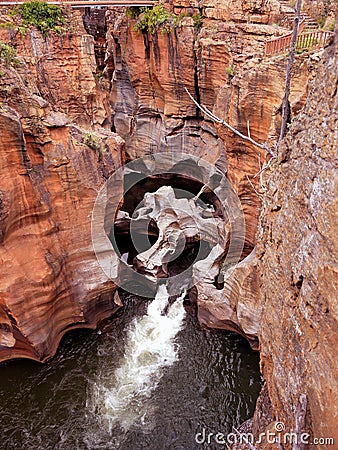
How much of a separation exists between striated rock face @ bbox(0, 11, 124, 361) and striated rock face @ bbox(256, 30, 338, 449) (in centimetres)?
670

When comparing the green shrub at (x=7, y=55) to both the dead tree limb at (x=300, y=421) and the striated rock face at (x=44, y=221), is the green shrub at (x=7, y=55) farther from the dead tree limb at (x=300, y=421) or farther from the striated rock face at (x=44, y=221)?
the dead tree limb at (x=300, y=421)

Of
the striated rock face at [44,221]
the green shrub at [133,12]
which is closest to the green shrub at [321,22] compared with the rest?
the striated rock face at [44,221]

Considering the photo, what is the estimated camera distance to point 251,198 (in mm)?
11422

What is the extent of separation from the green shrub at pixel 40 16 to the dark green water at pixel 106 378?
12465mm

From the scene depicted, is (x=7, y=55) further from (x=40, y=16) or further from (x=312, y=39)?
(x=312, y=39)

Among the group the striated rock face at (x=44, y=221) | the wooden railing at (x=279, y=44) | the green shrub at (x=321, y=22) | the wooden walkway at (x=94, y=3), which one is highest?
the wooden walkway at (x=94, y=3)

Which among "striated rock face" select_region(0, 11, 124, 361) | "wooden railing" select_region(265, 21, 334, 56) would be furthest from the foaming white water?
"wooden railing" select_region(265, 21, 334, 56)

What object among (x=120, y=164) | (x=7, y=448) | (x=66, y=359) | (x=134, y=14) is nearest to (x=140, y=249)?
(x=120, y=164)

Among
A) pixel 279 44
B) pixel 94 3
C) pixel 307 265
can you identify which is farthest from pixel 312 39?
pixel 94 3

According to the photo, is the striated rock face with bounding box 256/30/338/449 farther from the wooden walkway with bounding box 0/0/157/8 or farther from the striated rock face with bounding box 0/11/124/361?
the wooden walkway with bounding box 0/0/157/8

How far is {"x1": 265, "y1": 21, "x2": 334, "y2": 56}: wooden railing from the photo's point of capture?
350 inches

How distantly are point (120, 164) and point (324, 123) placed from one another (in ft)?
28.7

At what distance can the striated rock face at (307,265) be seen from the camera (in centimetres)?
236

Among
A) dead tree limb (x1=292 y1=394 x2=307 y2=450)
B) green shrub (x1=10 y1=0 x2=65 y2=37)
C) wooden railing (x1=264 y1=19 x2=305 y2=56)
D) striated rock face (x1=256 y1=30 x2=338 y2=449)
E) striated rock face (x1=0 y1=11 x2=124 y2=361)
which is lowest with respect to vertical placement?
striated rock face (x1=0 y1=11 x2=124 y2=361)
